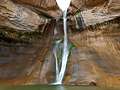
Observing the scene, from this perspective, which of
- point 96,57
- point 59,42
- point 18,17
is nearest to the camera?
point 96,57

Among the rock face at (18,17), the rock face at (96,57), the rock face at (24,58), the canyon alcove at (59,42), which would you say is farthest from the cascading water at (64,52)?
the rock face at (18,17)

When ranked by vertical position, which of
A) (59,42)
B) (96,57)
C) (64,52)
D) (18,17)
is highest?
(18,17)

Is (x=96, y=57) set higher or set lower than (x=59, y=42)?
lower

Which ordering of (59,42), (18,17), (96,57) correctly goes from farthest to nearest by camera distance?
(59,42)
(18,17)
(96,57)

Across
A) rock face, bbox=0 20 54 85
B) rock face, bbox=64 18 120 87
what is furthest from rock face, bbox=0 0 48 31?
rock face, bbox=64 18 120 87

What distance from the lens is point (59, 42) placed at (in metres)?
6.68

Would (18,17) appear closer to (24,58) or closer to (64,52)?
(24,58)

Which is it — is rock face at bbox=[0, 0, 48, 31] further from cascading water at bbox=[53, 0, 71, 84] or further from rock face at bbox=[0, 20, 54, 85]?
cascading water at bbox=[53, 0, 71, 84]

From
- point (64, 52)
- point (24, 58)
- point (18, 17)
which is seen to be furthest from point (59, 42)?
point (18, 17)

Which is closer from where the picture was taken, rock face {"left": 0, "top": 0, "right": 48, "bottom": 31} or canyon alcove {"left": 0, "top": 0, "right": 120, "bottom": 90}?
canyon alcove {"left": 0, "top": 0, "right": 120, "bottom": 90}

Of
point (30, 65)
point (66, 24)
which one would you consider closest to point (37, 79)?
point (30, 65)

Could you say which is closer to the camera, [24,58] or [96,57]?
[96,57]

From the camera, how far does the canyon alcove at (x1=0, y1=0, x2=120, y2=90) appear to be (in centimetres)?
625

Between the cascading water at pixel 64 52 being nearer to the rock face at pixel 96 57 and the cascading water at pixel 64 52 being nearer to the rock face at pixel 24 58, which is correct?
the rock face at pixel 96 57
